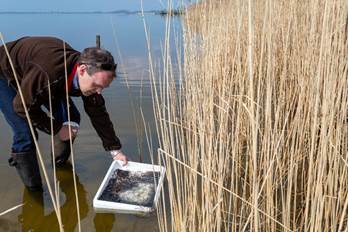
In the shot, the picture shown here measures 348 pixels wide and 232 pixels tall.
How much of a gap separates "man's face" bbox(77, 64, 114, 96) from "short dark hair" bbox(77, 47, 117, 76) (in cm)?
2

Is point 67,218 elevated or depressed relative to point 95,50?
depressed

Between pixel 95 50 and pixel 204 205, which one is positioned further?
pixel 95 50

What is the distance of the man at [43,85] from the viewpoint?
77.3 inches

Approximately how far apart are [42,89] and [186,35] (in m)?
0.91

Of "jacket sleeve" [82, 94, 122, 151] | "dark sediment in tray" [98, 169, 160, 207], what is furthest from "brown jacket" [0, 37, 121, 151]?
"dark sediment in tray" [98, 169, 160, 207]

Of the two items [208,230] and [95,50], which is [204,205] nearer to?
[208,230]

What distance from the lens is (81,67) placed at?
78.5 inches

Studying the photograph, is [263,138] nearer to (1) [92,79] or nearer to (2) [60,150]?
(1) [92,79]

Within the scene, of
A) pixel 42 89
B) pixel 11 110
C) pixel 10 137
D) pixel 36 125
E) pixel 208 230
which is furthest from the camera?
pixel 10 137

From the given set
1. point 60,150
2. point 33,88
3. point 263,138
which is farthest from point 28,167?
point 263,138

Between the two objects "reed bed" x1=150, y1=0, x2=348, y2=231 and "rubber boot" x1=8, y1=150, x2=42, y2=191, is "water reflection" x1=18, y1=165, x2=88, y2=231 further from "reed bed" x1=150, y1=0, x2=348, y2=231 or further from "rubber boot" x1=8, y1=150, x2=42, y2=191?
"reed bed" x1=150, y1=0, x2=348, y2=231

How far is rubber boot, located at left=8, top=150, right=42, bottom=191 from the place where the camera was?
7.61 feet

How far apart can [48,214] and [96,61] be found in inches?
41.1

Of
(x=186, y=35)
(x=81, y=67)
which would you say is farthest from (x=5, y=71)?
(x=186, y=35)
